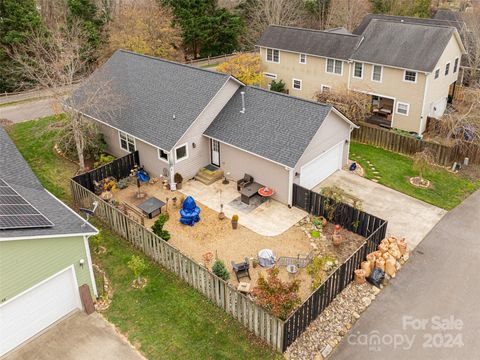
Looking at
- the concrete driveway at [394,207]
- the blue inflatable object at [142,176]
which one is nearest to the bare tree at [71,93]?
the blue inflatable object at [142,176]

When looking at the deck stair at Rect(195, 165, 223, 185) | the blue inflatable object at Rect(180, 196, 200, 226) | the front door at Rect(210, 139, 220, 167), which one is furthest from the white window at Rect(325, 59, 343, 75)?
the blue inflatable object at Rect(180, 196, 200, 226)

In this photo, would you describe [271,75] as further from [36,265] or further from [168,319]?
[36,265]

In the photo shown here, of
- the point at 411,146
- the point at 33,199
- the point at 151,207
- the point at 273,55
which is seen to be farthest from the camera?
the point at 273,55

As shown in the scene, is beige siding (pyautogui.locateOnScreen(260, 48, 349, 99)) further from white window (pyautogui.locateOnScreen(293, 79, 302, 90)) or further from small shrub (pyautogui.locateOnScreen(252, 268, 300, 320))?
small shrub (pyautogui.locateOnScreen(252, 268, 300, 320))

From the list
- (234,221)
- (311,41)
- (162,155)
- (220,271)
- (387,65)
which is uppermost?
(311,41)

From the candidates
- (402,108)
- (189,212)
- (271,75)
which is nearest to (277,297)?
(189,212)

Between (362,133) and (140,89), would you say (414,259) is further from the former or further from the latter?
(140,89)
